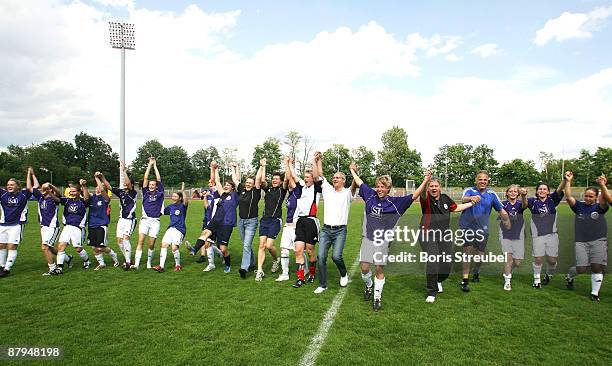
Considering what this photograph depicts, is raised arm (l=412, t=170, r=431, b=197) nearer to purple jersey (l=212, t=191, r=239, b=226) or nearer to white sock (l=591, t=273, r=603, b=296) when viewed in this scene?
white sock (l=591, t=273, r=603, b=296)

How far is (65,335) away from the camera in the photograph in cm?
477

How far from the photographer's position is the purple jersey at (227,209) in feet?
27.1

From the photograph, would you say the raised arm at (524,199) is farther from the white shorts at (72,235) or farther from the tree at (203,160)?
the tree at (203,160)

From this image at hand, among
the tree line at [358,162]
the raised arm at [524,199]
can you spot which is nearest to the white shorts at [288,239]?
the raised arm at [524,199]

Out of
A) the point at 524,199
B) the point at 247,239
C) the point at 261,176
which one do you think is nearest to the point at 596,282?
the point at 524,199

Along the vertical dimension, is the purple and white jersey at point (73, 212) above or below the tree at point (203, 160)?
below

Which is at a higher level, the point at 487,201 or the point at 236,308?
the point at 487,201

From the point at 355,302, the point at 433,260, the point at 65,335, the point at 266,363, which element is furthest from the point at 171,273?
the point at 433,260

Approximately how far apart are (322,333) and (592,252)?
5.16 metres

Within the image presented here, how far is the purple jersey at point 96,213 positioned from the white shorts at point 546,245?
9.09m

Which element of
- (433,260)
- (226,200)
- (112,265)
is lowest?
(112,265)

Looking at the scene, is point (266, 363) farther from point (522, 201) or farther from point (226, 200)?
point (522, 201)

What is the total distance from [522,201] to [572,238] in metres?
1.26

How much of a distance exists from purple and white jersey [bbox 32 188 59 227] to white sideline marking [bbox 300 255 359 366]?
632 centimetres
